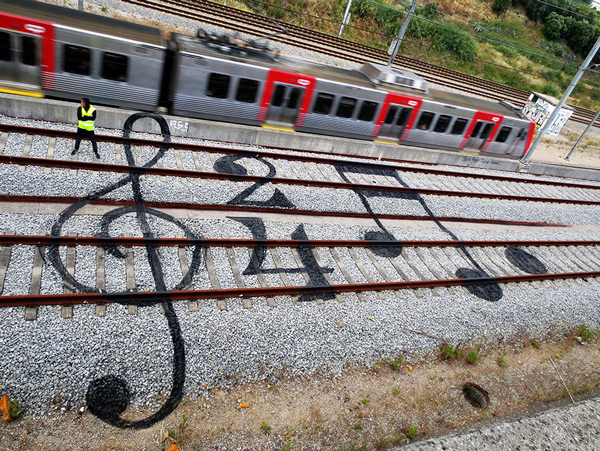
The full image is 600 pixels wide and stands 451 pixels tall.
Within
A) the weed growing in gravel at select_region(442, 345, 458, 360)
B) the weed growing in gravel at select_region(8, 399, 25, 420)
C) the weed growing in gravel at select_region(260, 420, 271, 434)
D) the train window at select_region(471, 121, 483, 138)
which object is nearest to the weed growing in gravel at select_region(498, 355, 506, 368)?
the weed growing in gravel at select_region(442, 345, 458, 360)

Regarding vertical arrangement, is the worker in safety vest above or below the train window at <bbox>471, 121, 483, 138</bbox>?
below

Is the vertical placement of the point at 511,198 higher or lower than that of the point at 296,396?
higher

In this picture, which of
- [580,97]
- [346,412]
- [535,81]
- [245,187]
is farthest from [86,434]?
[580,97]

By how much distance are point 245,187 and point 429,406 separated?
7798 millimetres

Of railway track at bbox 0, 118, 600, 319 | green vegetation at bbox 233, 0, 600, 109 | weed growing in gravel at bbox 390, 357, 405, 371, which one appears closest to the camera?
railway track at bbox 0, 118, 600, 319

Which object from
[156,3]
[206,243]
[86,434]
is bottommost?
[86,434]

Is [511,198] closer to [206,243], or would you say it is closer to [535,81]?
[206,243]

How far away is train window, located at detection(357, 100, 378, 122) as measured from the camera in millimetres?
17144

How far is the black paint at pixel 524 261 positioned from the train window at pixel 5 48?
1648cm

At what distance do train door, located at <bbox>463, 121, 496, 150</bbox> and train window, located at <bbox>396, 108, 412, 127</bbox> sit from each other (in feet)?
13.1

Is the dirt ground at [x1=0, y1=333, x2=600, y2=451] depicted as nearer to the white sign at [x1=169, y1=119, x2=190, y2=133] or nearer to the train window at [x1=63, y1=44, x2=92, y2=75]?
the white sign at [x1=169, y1=119, x2=190, y2=133]

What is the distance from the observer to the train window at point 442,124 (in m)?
18.9

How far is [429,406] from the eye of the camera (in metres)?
8.13

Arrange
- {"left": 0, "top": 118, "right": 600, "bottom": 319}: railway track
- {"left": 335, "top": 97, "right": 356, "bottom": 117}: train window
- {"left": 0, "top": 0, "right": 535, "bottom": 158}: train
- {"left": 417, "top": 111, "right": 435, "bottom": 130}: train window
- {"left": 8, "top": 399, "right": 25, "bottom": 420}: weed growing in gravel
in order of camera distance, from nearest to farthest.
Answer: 1. {"left": 8, "top": 399, "right": 25, "bottom": 420}: weed growing in gravel
2. {"left": 0, "top": 118, "right": 600, "bottom": 319}: railway track
3. {"left": 0, "top": 0, "right": 535, "bottom": 158}: train
4. {"left": 335, "top": 97, "right": 356, "bottom": 117}: train window
5. {"left": 417, "top": 111, "right": 435, "bottom": 130}: train window
